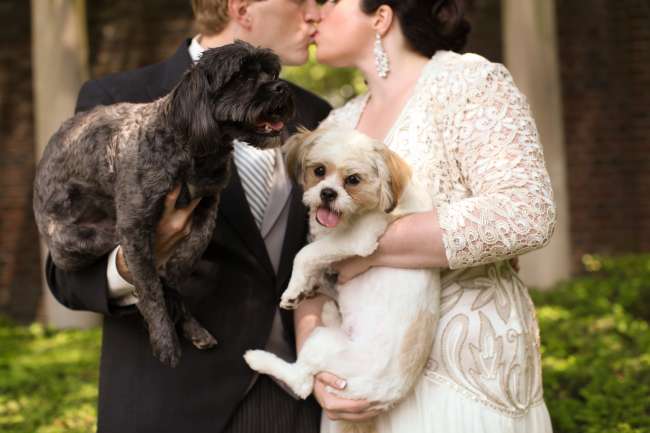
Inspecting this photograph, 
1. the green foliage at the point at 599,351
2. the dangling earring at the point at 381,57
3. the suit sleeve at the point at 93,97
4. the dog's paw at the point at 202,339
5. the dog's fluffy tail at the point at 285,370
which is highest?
the dangling earring at the point at 381,57

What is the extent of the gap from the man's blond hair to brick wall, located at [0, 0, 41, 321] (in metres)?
8.43

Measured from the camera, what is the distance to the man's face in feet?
10.3

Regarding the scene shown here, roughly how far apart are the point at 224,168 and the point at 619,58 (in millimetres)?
9341

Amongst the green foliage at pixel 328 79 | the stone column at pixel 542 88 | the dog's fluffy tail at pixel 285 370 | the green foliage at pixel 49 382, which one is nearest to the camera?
the dog's fluffy tail at pixel 285 370

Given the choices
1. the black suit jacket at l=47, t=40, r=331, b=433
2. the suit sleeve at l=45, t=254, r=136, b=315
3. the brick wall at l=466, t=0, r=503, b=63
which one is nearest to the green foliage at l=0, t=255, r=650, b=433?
the black suit jacket at l=47, t=40, r=331, b=433

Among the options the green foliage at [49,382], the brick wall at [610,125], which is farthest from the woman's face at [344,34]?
the brick wall at [610,125]

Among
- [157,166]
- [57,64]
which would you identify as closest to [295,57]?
[157,166]

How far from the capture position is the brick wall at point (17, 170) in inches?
427

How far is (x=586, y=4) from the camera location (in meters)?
10.6

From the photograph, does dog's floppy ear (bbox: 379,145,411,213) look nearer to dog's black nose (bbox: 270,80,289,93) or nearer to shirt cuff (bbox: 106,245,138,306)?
dog's black nose (bbox: 270,80,289,93)

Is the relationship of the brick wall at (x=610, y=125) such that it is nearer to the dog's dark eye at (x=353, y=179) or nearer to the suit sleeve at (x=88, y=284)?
the dog's dark eye at (x=353, y=179)

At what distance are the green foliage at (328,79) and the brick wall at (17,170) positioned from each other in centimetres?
397

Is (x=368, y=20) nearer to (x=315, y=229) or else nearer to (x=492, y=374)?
(x=315, y=229)

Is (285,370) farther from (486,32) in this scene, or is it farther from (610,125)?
(610,125)
